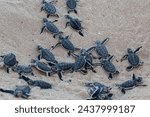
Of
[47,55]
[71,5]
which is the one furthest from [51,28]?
[71,5]

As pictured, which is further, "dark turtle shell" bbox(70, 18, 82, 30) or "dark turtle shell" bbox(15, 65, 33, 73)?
"dark turtle shell" bbox(70, 18, 82, 30)

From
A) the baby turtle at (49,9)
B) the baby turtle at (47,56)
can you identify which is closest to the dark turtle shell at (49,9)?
the baby turtle at (49,9)

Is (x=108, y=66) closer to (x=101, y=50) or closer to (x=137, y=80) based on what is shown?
(x=101, y=50)

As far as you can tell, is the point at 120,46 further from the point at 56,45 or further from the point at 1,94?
the point at 1,94

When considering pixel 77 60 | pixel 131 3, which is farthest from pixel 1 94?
pixel 131 3

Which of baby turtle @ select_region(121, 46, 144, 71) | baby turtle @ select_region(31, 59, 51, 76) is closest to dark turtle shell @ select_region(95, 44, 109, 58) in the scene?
baby turtle @ select_region(121, 46, 144, 71)

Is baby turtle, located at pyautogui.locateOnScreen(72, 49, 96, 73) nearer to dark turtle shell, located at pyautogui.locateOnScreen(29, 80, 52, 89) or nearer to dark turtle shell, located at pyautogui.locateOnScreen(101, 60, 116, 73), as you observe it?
dark turtle shell, located at pyautogui.locateOnScreen(101, 60, 116, 73)

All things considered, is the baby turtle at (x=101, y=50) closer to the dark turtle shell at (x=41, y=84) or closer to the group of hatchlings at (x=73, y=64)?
the group of hatchlings at (x=73, y=64)
